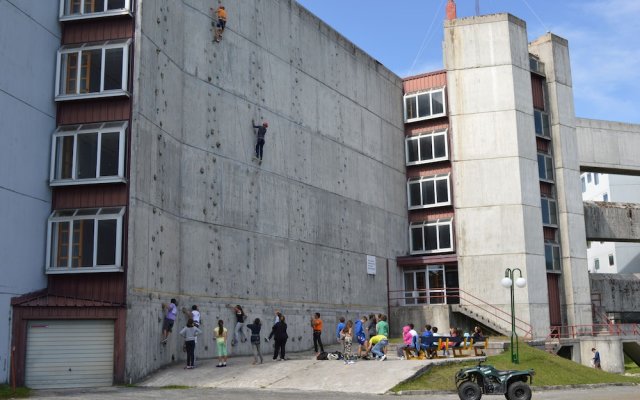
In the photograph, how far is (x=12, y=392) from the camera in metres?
22.3

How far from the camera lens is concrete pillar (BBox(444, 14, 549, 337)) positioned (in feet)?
143

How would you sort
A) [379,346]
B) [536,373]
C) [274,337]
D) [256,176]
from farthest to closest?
[256,176], [274,337], [379,346], [536,373]

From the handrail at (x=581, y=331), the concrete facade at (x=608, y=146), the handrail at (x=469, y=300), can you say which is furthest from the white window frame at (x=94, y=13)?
the concrete facade at (x=608, y=146)

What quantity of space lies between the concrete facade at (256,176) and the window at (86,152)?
28.7 inches

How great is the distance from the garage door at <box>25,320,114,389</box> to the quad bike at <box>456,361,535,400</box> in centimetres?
1176

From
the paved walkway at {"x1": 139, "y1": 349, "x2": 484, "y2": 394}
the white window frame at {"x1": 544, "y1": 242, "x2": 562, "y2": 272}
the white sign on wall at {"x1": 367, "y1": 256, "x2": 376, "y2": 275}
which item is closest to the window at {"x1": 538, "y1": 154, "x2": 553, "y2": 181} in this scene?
the white window frame at {"x1": 544, "y1": 242, "x2": 562, "y2": 272}

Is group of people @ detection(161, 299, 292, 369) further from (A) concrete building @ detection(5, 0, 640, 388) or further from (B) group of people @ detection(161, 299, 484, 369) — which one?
(A) concrete building @ detection(5, 0, 640, 388)

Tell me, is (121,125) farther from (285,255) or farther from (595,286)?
(595,286)

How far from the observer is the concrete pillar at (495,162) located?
43.6 meters

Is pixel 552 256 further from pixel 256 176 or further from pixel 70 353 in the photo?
pixel 70 353

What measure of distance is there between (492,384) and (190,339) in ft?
36.5

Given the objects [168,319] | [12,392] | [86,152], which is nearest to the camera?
[12,392]

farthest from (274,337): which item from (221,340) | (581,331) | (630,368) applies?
(630,368)

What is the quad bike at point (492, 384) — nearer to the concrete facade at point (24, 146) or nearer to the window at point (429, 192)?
the concrete facade at point (24, 146)
